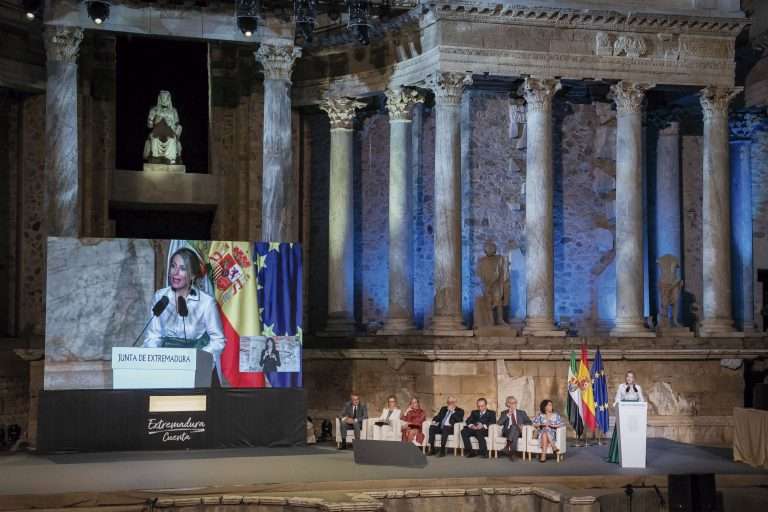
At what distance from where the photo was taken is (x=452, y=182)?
26719 millimetres

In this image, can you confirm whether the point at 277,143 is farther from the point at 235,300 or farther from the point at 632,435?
the point at 632,435

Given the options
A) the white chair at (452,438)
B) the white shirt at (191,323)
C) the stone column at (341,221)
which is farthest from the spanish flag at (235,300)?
the stone column at (341,221)

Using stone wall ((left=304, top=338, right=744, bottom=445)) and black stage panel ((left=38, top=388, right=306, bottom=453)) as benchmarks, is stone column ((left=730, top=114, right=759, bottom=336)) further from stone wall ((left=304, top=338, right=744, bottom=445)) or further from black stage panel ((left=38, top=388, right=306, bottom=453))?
black stage panel ((left=38, top=388, right=306, bottom=453))

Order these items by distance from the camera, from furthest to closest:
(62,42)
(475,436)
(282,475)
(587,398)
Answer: (62,42)
(587,398)
(475,436)
(282,475)

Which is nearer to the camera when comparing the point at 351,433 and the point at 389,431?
the point at 389,431

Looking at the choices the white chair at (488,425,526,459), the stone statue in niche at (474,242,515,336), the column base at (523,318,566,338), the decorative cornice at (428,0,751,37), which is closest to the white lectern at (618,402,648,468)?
the white chair at (488,425,526,459)

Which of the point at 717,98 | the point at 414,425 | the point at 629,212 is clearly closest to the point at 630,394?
the point at 414,425

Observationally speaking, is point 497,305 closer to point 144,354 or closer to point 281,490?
point 144,354

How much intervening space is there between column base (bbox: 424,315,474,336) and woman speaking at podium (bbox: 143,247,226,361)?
5034 mm

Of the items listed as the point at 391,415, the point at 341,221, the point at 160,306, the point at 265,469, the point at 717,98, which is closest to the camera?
the point at 265,469

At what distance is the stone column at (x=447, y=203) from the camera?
1041 inches

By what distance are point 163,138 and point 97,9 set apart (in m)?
5.43

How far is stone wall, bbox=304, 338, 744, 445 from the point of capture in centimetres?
2581

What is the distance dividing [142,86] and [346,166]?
204 inches
